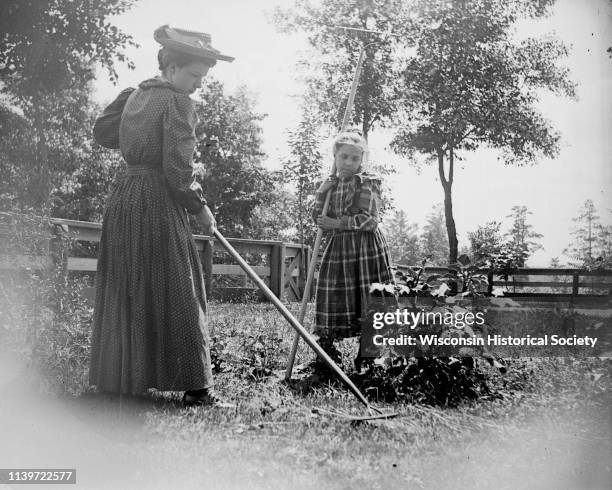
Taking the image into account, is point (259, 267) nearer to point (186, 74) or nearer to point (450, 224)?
point (450, 224)

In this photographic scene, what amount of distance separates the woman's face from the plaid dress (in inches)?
47.3

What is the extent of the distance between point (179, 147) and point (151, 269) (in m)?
0.61

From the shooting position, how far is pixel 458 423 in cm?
271

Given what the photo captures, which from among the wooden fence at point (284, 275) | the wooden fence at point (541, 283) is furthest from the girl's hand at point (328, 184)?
the wooden fence at point (541, 283)

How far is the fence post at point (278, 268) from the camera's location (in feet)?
29.4

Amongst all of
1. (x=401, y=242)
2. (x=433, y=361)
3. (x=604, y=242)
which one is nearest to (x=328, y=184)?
(x=433, y=361)

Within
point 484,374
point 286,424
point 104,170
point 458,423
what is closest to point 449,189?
point 484,374

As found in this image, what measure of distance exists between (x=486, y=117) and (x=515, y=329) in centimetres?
180

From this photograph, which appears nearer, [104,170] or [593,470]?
[593,470]

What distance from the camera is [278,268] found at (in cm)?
899

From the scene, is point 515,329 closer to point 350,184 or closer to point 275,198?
point 350,184

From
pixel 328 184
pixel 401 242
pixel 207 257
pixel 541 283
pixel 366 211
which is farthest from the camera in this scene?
pixel 401 242

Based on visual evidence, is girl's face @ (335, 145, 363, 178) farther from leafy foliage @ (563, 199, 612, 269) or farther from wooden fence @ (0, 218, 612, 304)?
wooden fence @ (0, 218, 612, 304)

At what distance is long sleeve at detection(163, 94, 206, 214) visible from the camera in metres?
2.76
